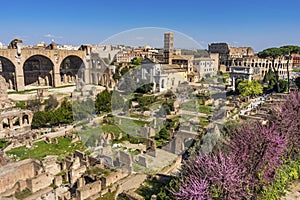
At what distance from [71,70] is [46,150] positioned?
32.2m

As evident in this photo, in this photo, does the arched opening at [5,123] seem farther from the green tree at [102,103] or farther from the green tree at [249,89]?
the green tree at [249,89]

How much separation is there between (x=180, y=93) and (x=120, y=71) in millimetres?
13829

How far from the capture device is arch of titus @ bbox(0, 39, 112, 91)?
35934mm

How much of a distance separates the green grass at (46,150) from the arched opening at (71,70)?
28.6 metres

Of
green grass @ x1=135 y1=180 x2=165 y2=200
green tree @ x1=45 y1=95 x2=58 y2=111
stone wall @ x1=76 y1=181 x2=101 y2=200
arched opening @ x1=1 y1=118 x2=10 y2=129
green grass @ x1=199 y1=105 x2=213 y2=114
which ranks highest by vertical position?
green tree @ x1=45 y1=95 x2=58 y2=111

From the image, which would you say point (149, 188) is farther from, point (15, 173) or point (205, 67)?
point (205, 67)

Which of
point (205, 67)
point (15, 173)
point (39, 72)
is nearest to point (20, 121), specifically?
point (15, 173)

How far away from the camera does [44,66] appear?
42969 millimetres

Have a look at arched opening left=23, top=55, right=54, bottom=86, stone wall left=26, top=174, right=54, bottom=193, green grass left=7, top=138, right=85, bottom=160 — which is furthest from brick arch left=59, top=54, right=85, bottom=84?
stone wall left=26, top=174, right=54, bottom=193

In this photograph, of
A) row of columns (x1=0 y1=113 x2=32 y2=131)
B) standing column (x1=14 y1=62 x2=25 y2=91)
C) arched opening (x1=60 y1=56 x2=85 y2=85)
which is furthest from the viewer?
arched opening (x1=60 y1=56 x2=85 y2=85)

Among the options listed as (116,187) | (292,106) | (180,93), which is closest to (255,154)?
(116,187)

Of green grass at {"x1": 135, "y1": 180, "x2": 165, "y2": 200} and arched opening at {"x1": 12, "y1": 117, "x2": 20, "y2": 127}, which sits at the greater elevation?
arched opening at {"x1": 12, "y1": 117, "x2": 20, "y2": 127}

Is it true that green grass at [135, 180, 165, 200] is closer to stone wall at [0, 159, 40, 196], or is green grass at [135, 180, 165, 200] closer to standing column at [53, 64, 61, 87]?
stone wall at [0, 159, 40, 196]

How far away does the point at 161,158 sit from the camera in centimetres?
1461
